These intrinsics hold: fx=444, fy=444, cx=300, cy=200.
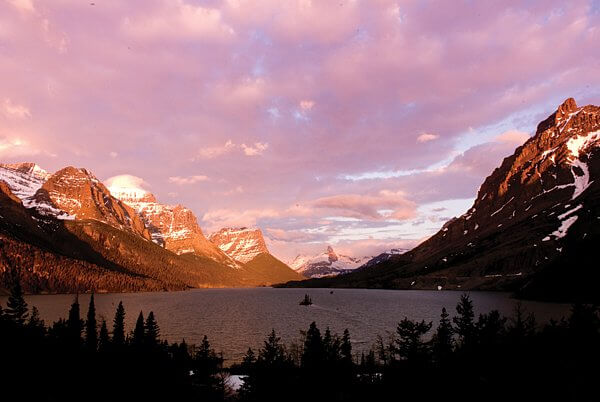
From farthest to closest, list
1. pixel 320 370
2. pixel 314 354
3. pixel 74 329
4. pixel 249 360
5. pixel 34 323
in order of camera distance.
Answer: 1. pixel 34 323
2. pixel 74 329
3. pixel 249 360
4. pixel 314 354
5. pixel 320 370

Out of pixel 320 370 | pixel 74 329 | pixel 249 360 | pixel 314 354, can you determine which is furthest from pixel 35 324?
pixel 320 370

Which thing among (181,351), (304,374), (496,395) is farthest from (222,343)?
(496,395)

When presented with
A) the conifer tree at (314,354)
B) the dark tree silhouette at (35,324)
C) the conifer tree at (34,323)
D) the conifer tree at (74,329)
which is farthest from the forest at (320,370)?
the conifer tree at (34,323)

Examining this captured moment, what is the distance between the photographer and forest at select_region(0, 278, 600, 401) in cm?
5016

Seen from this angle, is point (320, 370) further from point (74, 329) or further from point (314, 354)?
point (74, 329)

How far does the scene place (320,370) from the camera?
206 ft

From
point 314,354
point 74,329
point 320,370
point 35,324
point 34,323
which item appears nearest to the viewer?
point 320,370

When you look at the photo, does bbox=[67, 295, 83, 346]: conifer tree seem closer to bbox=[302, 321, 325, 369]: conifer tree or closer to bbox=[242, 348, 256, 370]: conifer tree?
bbox=[242, 348, 256, 370]: conifer tree

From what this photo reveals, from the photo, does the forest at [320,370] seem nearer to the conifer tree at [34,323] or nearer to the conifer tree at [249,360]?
the conifer tree at [249,360]

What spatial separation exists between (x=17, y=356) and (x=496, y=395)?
73798 mm

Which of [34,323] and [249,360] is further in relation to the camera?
[34,323]

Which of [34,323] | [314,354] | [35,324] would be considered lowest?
[35,324]

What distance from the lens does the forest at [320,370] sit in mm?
50156

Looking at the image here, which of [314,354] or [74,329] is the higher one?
[314,354]
